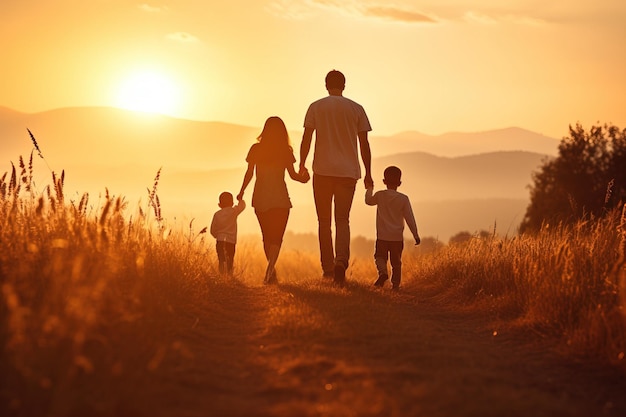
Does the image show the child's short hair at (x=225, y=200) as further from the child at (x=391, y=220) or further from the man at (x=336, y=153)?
Result: the child at (x=391, y=220)

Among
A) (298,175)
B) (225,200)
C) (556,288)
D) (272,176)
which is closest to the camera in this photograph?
(556,288)

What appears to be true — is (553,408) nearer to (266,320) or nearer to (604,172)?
(266,320)

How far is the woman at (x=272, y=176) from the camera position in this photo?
11.5 meters

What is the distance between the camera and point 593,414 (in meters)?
5.04

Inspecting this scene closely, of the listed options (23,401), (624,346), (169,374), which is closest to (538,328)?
(624,346)

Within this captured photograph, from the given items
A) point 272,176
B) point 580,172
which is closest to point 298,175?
point 272,176

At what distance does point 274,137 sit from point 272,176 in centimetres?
59

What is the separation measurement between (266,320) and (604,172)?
104ft

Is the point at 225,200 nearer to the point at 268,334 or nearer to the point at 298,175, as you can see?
the point at 298,175

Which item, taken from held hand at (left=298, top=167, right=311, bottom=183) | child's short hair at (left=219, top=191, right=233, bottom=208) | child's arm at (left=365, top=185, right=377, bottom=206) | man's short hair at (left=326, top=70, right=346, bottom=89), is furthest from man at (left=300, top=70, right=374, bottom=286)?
child's short hair at (left=219, top=191, right=233, bottom=208)

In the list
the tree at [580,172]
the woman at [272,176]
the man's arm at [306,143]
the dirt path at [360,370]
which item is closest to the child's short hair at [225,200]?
the woman at [272,176]

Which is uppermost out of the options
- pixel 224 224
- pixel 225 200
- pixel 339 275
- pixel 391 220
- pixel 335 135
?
pixel 335 135

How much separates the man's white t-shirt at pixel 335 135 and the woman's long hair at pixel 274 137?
89 centimetres

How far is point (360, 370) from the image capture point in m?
5.49
